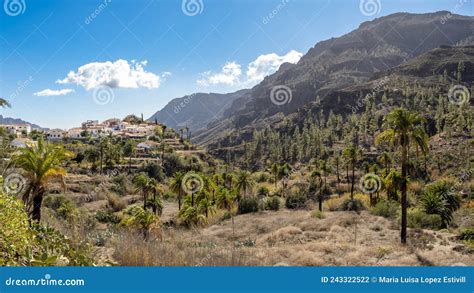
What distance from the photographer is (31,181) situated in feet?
54.3

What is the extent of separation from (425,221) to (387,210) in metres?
7.90

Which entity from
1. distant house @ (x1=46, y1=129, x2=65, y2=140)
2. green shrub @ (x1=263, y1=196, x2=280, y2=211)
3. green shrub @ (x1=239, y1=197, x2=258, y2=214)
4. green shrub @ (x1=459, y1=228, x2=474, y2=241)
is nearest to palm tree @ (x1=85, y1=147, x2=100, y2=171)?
green shrub @ (x1=239, y1=197, x2=258, y2=214)

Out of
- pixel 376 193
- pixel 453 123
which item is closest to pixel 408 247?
pixel 376 193

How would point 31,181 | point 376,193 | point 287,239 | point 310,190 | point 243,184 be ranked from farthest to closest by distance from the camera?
point 310,190 → point 243,184 → point 376,193 → point 287,239 → point 31,181

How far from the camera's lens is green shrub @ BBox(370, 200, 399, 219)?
42.9 meters

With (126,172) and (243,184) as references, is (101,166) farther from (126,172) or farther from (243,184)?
(243,184)

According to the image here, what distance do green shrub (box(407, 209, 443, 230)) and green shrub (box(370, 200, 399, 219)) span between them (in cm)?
523

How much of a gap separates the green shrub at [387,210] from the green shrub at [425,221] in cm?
523

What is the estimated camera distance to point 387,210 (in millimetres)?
43875

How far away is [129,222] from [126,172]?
5674cm

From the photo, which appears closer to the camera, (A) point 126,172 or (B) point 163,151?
(A) point 126,172

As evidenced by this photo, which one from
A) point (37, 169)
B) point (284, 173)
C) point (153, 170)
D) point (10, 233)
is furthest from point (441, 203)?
point (153, 170)

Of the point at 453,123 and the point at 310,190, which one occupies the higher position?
the point at 453,123

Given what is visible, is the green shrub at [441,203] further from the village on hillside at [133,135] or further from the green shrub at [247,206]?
the village on hillside at [133,135]
